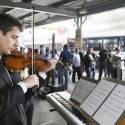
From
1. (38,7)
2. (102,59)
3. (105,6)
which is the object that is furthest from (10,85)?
(102,59)

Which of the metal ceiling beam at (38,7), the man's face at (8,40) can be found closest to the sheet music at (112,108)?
the man's face at (8,40)

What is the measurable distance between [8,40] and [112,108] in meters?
0.78

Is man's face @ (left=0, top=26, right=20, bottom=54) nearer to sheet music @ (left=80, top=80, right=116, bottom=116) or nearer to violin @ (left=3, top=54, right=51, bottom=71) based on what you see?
sheet music @ (left=80, top=80, right=116, bottom=116)

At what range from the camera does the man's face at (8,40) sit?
71.4 inches

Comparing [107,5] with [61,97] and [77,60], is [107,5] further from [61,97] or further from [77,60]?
[61,97]

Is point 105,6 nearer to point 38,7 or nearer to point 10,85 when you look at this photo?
point 38,7

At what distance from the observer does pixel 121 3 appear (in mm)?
6828

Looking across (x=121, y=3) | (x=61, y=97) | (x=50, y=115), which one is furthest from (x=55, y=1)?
(x=61, y=97)

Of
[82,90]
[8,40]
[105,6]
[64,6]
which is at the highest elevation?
[64,6]

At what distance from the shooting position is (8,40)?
5.99 feet

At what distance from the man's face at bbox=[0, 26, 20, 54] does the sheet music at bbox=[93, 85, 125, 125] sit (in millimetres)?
716

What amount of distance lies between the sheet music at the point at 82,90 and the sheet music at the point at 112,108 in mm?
521

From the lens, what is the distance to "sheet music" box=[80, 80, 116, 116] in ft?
6.41

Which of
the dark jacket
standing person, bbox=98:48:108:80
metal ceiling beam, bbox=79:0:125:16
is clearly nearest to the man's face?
the dark jacket
